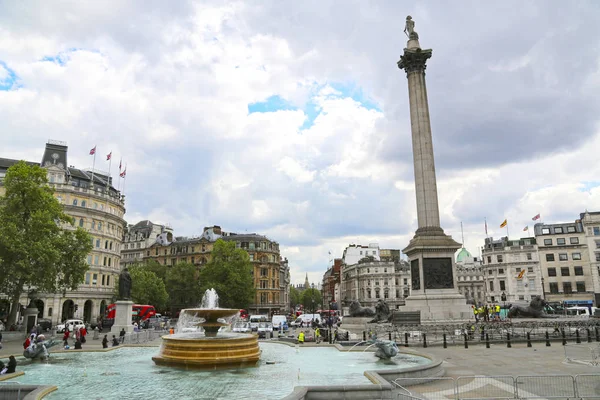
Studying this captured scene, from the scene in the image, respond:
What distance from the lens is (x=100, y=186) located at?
71875mm

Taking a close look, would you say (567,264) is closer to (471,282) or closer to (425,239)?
(471,282)

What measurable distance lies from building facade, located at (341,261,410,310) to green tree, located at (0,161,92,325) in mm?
81734

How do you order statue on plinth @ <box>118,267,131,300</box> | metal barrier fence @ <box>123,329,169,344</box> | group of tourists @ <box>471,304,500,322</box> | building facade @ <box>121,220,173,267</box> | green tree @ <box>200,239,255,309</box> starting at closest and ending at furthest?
metal barrier fence @ <box>123,329,169,344</box> < statue on plinth @ <box>118,267,131,300</box> < group of tourists @ <box>471,304,500,322</box> < green tree @ <box>200,239,255,309</box> < building facade @ <box>121,220,173,267</box>

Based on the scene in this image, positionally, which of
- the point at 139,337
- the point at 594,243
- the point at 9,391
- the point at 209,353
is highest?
the point at 594,243

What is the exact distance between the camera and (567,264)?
7906 centimetres

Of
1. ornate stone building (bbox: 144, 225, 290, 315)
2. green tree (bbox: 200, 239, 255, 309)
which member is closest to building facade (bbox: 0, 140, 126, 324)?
green tree (bbox: 200, 239, 255, 309)

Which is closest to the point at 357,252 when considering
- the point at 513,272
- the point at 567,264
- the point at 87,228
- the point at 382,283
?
the point at 382,283

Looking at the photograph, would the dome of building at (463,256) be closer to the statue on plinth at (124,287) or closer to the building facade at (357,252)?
the building facade at (357,252)

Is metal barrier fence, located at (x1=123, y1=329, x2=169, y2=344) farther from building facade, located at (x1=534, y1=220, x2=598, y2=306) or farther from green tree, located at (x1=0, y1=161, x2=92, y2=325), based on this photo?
building facade, located at (x1=534, y1=220, x2=598, y2=306)

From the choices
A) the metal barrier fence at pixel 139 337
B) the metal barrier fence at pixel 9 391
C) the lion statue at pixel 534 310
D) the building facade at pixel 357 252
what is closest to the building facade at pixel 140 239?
the building facade at pixel 357 252

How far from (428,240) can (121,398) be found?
30.8m

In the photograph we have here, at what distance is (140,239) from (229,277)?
4352 centimetres

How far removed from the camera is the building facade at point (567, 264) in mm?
76688

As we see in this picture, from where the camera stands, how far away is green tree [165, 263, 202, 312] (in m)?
82.4
